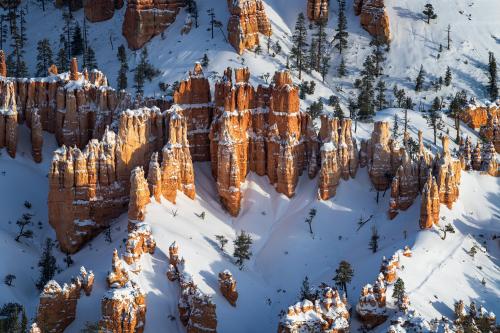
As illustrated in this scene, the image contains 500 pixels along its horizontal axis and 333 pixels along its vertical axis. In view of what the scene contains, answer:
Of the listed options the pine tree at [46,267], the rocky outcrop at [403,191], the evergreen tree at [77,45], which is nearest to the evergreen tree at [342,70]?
the evergreen tree at [77,45]

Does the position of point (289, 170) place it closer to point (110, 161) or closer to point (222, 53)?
point (110, 161)

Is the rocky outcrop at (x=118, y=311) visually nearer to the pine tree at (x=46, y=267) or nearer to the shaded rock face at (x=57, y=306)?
the shaded rock face at (x=57, y=306)

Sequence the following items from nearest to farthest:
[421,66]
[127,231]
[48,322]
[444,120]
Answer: [48,322], [127,231], [444,120], [421,66]

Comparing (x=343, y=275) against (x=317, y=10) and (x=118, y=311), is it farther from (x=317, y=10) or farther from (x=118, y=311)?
(x=317, y=10)

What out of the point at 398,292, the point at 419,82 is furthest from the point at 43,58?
the point at 398,292

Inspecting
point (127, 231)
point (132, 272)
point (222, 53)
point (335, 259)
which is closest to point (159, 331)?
point (132, 272)

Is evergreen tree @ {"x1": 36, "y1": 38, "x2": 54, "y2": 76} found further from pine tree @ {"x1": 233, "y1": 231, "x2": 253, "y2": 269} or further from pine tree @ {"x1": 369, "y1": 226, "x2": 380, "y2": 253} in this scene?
pine tree @ {"x1": 369, "y1": 226, "x2": 380, "y2": 253}

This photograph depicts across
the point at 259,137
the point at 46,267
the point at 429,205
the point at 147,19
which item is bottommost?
the point at 46,267
